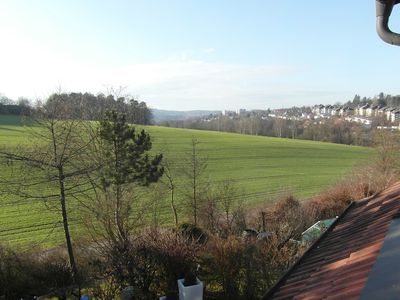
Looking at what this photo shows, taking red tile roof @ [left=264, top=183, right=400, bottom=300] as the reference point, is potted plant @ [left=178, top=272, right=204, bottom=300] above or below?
below

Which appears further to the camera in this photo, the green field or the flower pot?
the green field

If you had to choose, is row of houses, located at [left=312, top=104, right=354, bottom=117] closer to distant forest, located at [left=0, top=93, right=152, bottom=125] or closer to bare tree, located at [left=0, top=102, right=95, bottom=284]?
distant forest, located at [left=0, top=93, right=152, bottom=125]

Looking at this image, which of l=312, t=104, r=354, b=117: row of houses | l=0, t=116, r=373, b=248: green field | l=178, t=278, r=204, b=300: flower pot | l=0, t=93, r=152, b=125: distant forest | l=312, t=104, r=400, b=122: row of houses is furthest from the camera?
l=312, t=104, r=354, b=117: row of houses

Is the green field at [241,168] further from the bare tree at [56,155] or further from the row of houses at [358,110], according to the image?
the row of houses at [358,110]

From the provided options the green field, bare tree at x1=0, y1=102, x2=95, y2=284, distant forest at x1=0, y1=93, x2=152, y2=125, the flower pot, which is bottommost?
the green field

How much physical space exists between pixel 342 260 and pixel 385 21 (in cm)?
200

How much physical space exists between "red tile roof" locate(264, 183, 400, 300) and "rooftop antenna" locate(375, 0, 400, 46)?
1622 millimetres

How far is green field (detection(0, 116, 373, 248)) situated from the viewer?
25.7m

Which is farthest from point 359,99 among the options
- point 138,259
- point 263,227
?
point 138,259

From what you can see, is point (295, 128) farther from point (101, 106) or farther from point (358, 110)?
point (358, 110)

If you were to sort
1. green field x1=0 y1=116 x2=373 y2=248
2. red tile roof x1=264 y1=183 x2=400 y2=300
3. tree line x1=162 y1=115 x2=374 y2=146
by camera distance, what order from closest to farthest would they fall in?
1. red tile roof x1=264 y1=183 x2=400 y2=300
2. green field x1=0 y1=116 x2=373 y2=248
3. tree line x1=162 y1=115 x2=374 y2=146

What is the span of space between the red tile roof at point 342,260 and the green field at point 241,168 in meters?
18.9

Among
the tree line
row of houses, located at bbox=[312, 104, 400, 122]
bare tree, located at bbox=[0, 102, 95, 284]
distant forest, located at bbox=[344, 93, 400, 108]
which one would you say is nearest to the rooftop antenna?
bare tree, located at bbox=[0, 102, 95, 284]

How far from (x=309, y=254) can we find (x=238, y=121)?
315ft
